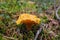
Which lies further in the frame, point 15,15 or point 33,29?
point 15,15

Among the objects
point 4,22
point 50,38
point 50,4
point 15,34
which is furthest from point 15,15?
point 50,4

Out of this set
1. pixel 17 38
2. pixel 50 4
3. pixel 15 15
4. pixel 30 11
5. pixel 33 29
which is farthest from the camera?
pixel 50 4

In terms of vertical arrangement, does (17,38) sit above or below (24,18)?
below

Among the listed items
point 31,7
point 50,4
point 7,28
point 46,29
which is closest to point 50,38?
point 46,29

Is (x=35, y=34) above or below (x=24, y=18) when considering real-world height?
below

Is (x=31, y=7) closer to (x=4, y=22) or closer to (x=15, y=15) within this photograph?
(x=15, y=15)

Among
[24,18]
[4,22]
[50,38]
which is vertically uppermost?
[24,18]

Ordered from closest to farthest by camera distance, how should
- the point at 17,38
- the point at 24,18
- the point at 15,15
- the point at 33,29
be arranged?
the point at 24,18 → the point at 17,38 → the point at 33,29 → the point at 15,15

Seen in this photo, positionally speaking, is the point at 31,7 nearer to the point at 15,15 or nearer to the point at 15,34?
the point at 15,15

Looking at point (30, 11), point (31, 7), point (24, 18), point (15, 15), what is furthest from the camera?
point (31, 7)
